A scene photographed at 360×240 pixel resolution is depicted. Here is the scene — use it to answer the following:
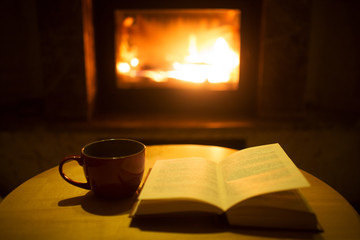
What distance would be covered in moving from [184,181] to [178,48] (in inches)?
61.6

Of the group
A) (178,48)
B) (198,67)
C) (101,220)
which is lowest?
(101,220)

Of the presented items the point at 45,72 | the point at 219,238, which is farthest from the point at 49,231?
the point at 45,72

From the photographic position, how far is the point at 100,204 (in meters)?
0.59

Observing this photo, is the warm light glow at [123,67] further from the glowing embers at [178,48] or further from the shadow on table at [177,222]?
the shadow on table at [177,222]

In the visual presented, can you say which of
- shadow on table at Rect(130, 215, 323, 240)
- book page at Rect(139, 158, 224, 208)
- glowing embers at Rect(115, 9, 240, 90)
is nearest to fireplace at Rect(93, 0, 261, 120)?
glowing embers at Rect(115, 9, 240, 90)

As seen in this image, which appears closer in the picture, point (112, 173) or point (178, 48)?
point (112, 173)

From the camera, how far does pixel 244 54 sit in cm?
190

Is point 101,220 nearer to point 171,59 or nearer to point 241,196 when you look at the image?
point 241,196

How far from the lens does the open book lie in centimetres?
50

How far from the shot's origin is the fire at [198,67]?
1997 millimetres

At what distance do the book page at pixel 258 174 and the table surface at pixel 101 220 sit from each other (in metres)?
0.06

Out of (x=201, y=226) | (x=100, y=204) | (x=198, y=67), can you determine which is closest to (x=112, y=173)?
(x=100, y=204)

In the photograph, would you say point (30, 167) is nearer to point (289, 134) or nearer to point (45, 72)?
point (45, 72)

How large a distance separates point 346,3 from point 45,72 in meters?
1.82
